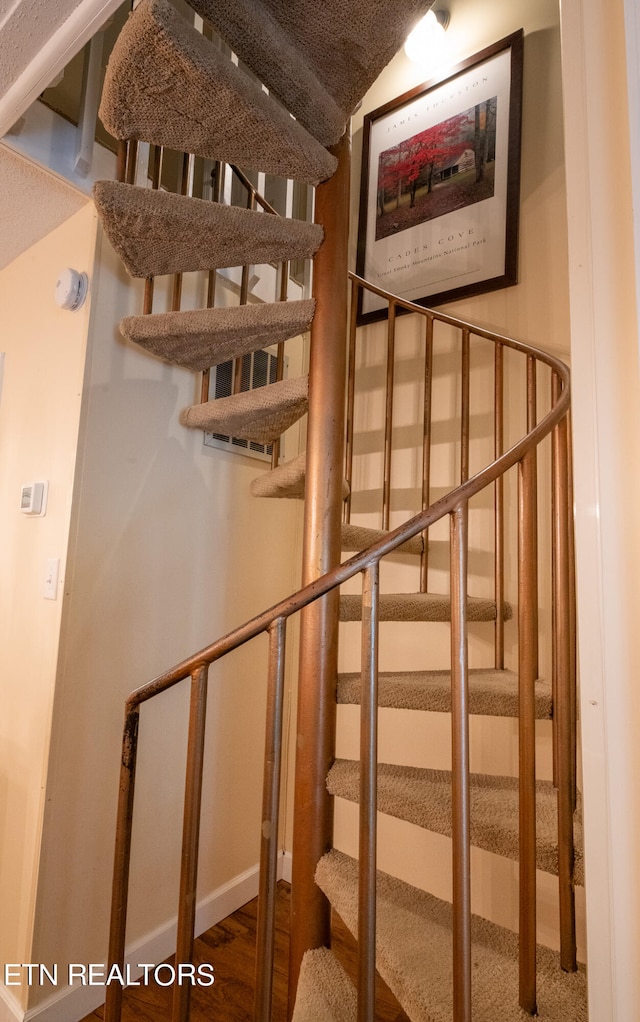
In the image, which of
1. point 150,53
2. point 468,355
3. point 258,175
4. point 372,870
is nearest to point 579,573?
point 372,870

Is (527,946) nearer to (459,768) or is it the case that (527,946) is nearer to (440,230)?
(459,768)

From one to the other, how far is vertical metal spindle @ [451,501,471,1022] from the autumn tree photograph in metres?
1.82

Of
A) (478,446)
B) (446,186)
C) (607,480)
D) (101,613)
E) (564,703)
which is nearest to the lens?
(607,480)

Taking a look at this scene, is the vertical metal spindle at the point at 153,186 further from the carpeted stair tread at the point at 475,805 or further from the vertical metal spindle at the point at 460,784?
the carpeted stair tread at the point at 475,805

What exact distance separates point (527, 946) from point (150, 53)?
186 centimetres

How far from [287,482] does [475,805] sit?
102 cm

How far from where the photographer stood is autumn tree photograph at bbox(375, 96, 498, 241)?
220 cm

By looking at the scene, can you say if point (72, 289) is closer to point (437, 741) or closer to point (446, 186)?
point (446, 186)

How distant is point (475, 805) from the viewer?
122cm

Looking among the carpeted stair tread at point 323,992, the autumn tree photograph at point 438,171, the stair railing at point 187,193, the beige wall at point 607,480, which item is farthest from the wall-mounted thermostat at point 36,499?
the autumn tree photograph at point 438,171

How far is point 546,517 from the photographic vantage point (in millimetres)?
1897

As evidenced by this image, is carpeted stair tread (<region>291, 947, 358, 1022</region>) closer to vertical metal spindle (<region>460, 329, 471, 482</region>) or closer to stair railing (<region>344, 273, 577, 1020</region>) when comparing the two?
stair railing (<region>344, 273, 577, 1020</region>)

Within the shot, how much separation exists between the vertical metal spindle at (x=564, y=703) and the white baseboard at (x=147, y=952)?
1309mm

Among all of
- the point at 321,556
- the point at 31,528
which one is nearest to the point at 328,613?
the point at 321,556
